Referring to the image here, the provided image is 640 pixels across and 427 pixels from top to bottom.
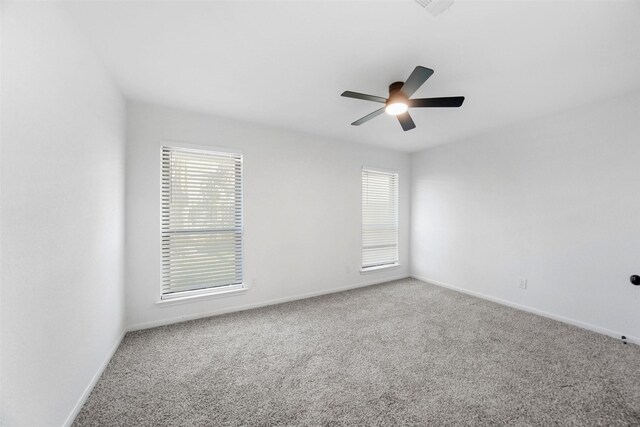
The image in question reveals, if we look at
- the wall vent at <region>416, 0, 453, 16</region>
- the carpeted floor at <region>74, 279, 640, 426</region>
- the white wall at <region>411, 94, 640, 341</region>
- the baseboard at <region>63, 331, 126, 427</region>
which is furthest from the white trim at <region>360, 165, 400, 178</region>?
the baseboard at <region>63, 331, 126, 427</region>

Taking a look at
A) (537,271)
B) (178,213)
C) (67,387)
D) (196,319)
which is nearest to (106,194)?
(178,213)

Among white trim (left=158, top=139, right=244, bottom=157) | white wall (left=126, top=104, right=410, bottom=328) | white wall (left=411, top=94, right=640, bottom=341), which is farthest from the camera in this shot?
white trim (left=158, top=139, right=244, bottom=157)

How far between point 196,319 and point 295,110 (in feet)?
9.05

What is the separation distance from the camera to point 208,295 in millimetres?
3037

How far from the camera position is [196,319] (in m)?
2.98

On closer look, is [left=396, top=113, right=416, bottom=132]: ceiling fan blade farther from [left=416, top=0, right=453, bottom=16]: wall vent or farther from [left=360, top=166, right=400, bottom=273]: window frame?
[left=360, top=166, right=400, bottom=273]: window frame

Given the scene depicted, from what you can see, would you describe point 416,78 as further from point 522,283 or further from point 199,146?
point 522,283

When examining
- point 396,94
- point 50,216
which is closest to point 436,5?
point 396,94

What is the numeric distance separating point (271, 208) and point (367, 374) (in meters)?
2.27

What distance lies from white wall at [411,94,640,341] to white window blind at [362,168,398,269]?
2.61ft

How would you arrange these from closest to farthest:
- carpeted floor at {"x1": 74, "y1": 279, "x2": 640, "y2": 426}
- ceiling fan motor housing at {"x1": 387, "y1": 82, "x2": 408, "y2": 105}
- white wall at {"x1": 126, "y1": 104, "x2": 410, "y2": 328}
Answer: carpeted floor at {"x1": 74, "y1": 279, "x2": 640, "y2": 426}, ceiling fan motor housing at {"x1": 387, "y1": 82, "x2": 408, "y2": 105}, white wall at {"x1": 126, "y1": 104, "x2": 410, "y2": 328}

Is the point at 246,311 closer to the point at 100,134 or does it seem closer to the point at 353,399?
the point at 353,399

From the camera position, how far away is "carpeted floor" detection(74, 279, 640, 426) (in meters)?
1.58

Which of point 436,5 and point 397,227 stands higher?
point 436,5
